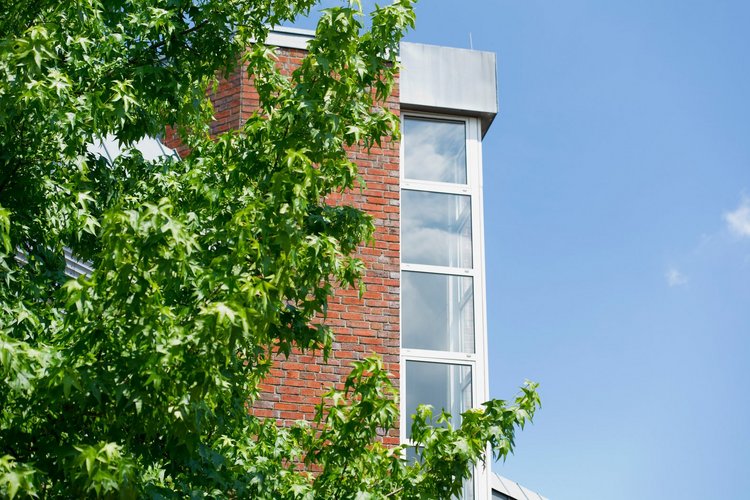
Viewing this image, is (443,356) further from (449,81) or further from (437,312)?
(449,81)

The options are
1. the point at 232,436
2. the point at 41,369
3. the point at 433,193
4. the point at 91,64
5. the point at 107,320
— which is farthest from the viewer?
the point at 433,193

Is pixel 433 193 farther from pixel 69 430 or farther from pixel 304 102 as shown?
pixel 69 430

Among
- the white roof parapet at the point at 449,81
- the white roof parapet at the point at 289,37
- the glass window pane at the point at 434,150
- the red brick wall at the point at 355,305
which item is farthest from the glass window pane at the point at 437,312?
the white roof parapet at the point at 289,37

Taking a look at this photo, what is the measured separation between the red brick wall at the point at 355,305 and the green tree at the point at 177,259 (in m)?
3.65

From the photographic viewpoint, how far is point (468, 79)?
14.0m

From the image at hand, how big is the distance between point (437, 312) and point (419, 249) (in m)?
0.83

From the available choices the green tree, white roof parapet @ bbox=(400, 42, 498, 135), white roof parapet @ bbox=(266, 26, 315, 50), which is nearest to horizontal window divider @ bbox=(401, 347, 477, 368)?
white roof parapet @ bbox=(400, 42, 498, 135)

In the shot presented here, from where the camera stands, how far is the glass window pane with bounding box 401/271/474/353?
1280 centimetres

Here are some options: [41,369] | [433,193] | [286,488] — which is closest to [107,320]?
[41,369]

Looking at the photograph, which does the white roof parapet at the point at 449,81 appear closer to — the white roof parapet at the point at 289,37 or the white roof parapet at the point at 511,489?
the white roof parapet at the point at 289,37

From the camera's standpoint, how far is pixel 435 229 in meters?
13.4

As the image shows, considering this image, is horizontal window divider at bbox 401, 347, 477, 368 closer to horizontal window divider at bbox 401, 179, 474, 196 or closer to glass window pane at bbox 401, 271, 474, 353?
glass window pane at bbox 401, 271, 474, 353

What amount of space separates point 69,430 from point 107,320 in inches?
23.8

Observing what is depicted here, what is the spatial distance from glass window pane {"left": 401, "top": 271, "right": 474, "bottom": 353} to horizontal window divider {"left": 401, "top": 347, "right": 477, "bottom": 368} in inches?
2.3
